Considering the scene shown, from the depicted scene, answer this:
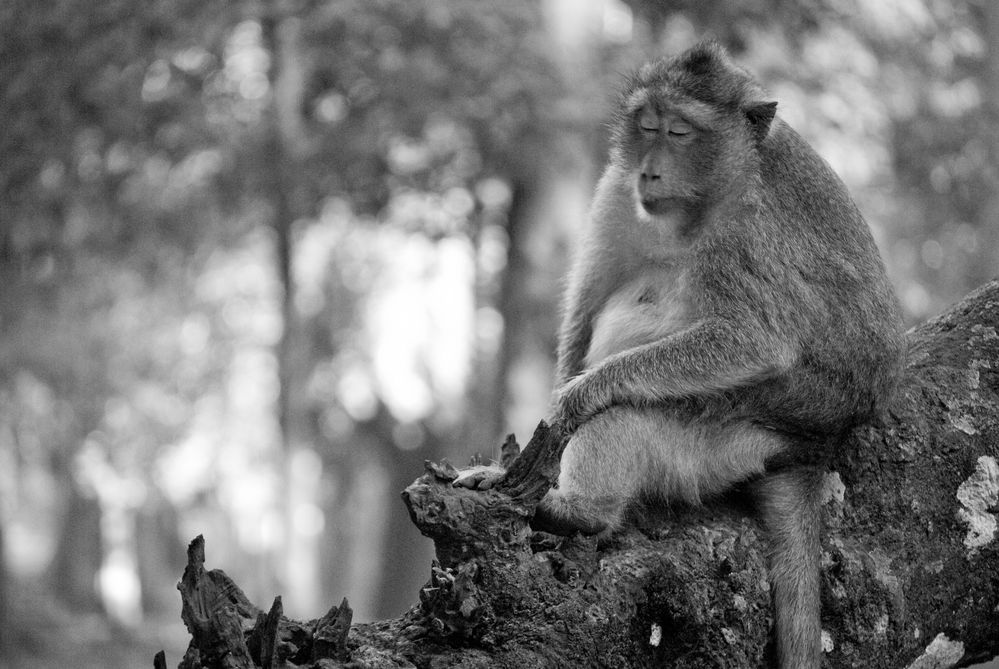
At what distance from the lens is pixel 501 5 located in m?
11.0

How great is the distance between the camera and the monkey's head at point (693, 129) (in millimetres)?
4594

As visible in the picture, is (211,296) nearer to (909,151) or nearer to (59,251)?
(59,251)

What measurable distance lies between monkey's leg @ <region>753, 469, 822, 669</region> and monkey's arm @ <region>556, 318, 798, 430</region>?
509mm

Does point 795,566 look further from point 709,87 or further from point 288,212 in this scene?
point 288,212

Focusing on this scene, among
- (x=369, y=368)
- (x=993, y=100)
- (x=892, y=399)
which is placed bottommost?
(x=892, y=399)

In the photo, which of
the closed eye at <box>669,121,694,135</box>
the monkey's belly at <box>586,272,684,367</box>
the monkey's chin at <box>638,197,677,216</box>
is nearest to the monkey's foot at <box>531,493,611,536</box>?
the monkey's belly at <box>586,272,684,367</box>

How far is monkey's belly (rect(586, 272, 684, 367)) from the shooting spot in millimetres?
4664

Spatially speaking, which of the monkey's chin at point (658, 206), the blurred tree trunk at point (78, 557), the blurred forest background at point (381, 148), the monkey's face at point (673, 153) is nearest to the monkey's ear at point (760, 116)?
the monkey's face at point (673, 153)

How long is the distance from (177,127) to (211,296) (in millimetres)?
8980

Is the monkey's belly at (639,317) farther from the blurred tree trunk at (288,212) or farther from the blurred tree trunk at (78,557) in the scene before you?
the blurred tree trunk at (78,557)

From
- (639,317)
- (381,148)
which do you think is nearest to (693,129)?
(639,317)

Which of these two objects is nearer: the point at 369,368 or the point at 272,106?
the point at 272,106

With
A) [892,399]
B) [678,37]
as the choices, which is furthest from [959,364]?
[678,37]

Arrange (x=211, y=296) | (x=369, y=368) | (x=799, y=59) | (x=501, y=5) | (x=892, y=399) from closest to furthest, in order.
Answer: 1. (x=892, y=399)
2. (x=501, y=5)
3. (x=799, y=59)
4. (x=211, y=296)
5. (x=369, y=368)
